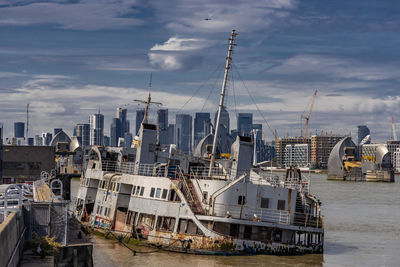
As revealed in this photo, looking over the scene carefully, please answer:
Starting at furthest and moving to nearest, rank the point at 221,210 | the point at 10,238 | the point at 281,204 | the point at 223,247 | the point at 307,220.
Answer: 1. the point at 307,220
2. the point at 281,204
3. the point at 221,210
4. the point at 223,247
5. the point at 10,238

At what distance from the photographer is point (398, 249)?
135ft

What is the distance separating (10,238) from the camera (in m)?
17.8

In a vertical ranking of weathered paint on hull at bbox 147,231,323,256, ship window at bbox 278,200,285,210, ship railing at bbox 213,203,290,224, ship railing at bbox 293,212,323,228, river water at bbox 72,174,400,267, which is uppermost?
ship window at bbox 278,200,285,210

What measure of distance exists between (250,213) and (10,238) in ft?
57.6

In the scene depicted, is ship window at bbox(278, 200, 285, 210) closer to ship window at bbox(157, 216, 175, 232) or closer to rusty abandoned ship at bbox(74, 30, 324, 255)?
rusty abandoned ship at bbox(74, 30, 324, 255)

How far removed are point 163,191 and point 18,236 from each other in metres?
15.1

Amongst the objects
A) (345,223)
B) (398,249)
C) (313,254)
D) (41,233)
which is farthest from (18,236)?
(345,223)

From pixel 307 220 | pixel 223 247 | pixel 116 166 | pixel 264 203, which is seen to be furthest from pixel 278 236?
pixel 116 166

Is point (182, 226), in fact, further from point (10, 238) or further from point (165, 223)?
point (10, 238)

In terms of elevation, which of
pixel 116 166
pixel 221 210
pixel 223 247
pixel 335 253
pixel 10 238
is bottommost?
pixel 335 253

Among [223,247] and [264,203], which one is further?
[264,203]

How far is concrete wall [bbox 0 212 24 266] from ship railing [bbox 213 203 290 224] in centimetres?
1368

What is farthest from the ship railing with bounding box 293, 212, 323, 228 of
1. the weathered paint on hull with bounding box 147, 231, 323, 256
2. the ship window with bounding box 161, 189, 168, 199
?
the ship window with bounding box 161, 189, 168, 199

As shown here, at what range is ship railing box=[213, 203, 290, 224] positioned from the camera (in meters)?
32.5
